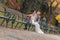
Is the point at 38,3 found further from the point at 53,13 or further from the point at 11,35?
the point at 11,35

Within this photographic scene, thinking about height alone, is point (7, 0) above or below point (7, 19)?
above

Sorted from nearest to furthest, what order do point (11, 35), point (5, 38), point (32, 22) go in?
point (5, 38)
point (11, 35)
point (32, 22)

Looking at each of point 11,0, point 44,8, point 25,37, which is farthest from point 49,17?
point 25,37

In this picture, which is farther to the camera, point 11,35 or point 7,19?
point 7,19

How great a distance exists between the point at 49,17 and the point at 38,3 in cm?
302

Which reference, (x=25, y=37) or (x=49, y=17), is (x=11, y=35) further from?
(x=49, y=17)

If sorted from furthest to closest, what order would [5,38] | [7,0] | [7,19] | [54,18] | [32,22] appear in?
[54,18]
[7,0]
[32,22]
[7,19]
[5,38]

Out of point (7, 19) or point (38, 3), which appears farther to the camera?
point (38, 3)

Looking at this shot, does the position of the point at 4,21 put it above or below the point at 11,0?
below

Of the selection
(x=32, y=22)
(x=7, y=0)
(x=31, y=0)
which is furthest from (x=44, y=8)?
(x=32, y=22)

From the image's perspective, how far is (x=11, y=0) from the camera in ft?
111

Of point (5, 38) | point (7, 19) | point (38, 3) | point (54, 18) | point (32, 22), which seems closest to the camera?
point (5, 38)

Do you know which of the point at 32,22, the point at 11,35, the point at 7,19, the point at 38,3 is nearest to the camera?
the point at 11,35

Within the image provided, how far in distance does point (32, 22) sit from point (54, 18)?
742 inches
